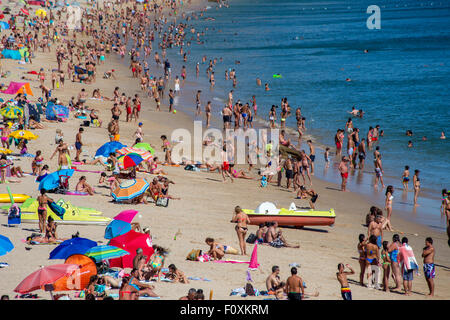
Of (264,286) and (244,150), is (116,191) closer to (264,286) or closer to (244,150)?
(264,286)

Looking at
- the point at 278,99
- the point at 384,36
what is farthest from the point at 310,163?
the point at 384,36

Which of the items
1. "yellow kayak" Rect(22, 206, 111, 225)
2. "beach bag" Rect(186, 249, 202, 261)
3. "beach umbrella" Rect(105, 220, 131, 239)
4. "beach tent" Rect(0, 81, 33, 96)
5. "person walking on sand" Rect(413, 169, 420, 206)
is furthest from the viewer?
"beach tent" Rect(0, 81, 33, 96)

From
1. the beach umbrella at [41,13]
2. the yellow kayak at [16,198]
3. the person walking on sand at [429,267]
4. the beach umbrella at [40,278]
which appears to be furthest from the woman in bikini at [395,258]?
the beach umbrella at [41,13]

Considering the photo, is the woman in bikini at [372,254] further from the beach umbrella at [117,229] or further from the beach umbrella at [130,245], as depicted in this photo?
the beach umbrella at [117,229]

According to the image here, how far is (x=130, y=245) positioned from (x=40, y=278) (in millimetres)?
2451

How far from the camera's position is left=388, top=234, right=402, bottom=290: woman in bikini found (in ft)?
39.6

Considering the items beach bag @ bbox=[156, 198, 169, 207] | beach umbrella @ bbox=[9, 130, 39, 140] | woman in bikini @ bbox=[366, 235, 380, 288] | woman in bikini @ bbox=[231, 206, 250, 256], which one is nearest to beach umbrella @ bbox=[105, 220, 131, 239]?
woman in bikini @ bbox=[231, 206, 250, 256]

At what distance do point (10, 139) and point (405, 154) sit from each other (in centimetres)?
1554

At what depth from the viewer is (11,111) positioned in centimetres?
2183

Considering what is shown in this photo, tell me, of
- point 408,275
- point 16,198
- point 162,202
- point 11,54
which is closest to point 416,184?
point 408,275

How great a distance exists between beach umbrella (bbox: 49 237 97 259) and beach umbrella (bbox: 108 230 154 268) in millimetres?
575

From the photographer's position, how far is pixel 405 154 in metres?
25.6

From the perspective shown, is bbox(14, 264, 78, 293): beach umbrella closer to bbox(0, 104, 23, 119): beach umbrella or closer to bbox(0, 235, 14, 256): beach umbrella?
bbox(0, 235, 14, 256): beach umbrella

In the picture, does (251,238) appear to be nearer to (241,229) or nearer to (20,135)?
(241,229)
